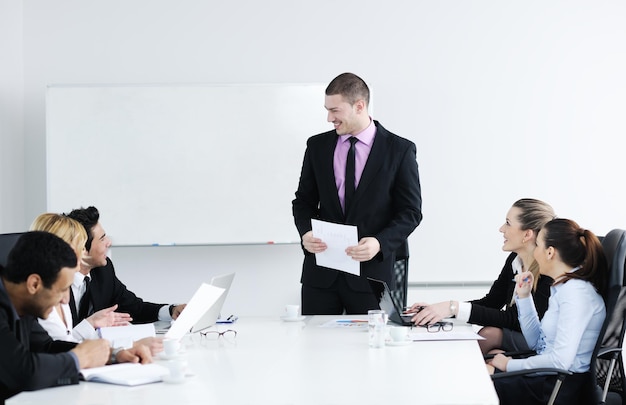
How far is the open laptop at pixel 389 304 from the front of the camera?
3.40 metres

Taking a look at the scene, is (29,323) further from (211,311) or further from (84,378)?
(211,311)

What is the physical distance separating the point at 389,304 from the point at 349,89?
3.50 feet

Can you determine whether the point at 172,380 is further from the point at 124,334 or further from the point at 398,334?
the point at 398,334

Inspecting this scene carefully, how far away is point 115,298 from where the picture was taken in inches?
155

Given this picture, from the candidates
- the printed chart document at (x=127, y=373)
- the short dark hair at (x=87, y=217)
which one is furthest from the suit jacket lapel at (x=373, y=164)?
the printed chart document at (x=127, y=373)

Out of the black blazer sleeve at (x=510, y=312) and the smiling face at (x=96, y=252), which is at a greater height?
the smiling face at (x=96, y=252)

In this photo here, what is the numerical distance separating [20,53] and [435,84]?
9.59 feet

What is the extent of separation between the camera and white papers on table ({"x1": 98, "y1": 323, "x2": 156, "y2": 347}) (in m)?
2.97

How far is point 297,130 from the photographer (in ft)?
18.9

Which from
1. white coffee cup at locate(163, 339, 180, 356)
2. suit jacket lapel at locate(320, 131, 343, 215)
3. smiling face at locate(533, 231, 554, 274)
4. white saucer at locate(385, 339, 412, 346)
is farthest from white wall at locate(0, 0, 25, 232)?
smiling face at locate(533, 231, 554, 274)

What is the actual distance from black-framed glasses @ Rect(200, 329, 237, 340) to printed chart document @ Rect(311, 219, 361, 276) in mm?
578

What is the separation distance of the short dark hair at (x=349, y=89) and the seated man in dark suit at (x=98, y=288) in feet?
3.96

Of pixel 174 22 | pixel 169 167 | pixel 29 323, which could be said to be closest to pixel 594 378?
pixel 29 323

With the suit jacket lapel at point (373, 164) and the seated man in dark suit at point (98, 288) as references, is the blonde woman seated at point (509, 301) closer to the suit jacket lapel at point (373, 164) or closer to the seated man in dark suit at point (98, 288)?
the suit jacket lapel at point (373, 164)
